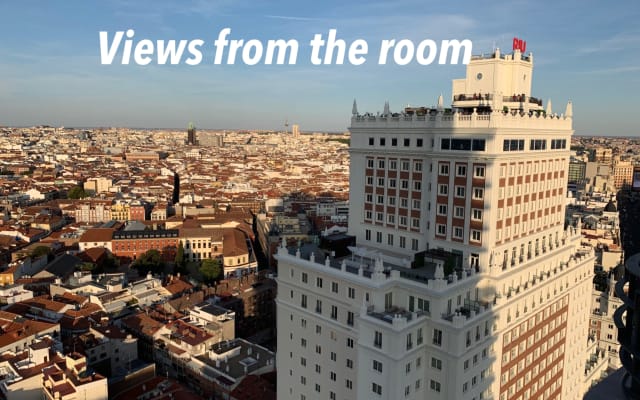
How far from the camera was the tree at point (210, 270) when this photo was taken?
107 meters

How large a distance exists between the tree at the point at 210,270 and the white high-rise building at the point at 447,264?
2627 inches

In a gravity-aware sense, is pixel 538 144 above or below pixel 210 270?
above

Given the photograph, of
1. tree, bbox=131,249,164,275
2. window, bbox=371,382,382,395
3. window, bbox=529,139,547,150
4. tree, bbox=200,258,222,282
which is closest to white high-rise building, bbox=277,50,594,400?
window, bbox=371,382,382,395

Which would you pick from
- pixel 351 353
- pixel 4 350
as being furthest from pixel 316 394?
pixel 4 350

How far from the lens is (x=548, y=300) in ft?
147

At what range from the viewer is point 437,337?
34.3 m

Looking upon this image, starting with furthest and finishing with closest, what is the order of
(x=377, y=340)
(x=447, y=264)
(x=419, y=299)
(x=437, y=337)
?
(x=447, y=264) → (x=419, y=299) → (x=437, y=337) → (x=377, y=340)

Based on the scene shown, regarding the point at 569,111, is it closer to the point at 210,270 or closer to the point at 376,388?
the point at 376,388

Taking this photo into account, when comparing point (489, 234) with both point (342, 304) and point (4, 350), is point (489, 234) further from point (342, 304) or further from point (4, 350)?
point (4, 350)

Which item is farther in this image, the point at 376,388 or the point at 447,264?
the point at 447,264

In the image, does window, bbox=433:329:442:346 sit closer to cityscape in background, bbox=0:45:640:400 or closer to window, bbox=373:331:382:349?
cityscape in background, bbox=0:45:640:400

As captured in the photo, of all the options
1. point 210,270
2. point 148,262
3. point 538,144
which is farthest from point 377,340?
point 148,262

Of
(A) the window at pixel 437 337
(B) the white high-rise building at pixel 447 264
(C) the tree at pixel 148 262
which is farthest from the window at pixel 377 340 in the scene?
(C) the tree at pixel 148 262

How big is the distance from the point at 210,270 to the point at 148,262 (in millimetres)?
16379
